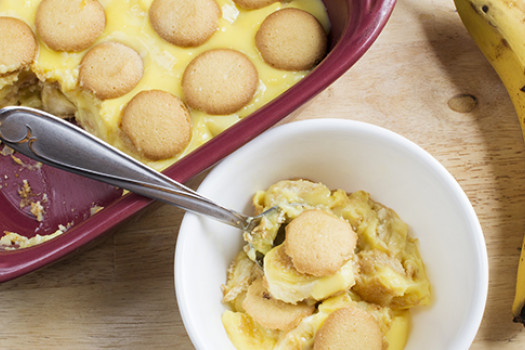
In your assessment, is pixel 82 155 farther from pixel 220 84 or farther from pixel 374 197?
pixel 374 197

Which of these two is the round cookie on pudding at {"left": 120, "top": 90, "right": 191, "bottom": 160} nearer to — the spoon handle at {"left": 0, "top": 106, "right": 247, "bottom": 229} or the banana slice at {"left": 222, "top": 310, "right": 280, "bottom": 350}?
the spoon handle at {"left": 0, "top": 106, "right": 247, "bottom": 229}

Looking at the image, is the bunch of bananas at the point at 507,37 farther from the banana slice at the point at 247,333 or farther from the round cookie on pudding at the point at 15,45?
the round cookie on pudding at the point at 15,45

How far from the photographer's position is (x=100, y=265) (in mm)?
1576

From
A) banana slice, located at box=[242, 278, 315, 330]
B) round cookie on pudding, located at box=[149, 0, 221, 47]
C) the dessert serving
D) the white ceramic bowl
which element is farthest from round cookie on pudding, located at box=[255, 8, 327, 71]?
banana slice, located at box=[242, 278, 315, 330]

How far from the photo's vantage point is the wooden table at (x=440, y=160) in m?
1.53

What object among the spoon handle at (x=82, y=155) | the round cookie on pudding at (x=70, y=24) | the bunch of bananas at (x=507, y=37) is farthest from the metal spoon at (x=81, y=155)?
the bunch of bananas at (x=507, y=37)

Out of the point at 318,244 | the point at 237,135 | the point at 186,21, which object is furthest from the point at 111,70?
the point at 318,244

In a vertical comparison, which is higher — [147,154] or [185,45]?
[185,45]

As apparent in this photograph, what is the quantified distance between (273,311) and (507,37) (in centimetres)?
88

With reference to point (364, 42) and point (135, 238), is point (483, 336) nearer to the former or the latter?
point (364, 42)

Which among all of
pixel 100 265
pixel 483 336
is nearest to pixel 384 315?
pixel 483 336

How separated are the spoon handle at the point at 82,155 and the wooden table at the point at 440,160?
25 centimetres

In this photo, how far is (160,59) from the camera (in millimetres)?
1519

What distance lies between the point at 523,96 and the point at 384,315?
2.16 ft
